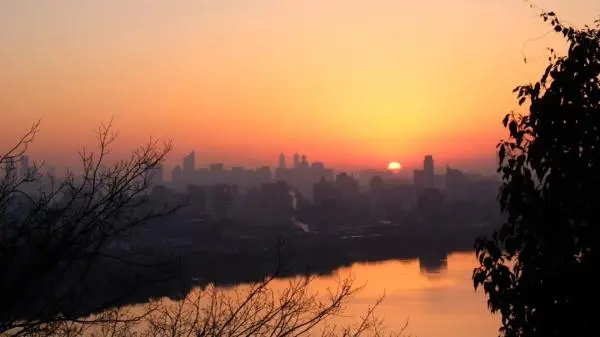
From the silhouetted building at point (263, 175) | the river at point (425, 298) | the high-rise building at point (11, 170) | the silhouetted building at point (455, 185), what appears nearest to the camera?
the high-rise building at point (11, 170)

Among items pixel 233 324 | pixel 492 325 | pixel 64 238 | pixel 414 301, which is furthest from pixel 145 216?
pixel 414 301

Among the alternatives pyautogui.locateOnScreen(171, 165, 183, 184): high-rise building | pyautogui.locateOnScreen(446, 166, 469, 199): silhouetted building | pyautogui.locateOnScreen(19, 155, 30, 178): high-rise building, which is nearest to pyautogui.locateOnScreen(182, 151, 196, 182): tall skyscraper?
pyautogui.locateOnScreen(171, 165, 183, 184): high-rise building

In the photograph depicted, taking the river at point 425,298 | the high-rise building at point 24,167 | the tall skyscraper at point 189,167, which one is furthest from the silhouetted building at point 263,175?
the high-rise building at point 24,167

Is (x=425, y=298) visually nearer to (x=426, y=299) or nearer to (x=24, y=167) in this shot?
(x=426, y=299)

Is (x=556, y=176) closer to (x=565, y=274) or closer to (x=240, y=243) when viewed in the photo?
(x=565, y=274)

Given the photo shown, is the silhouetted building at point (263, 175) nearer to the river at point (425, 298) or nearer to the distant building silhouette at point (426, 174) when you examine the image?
the distant building silhouette at point (426, 174)

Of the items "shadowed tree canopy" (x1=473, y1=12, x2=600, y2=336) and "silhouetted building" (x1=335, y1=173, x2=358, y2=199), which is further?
"silhouetted building" (x1=335, y1=173, x2=358, y2=199)

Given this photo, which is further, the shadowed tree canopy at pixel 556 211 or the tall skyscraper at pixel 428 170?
the tall skyscraper at pixel 428 170

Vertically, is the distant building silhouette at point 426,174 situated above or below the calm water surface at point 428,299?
above

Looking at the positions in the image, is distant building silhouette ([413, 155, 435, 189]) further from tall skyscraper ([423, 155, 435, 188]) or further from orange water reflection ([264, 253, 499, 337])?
orange water reflection ([264, 253, 499, 337])
